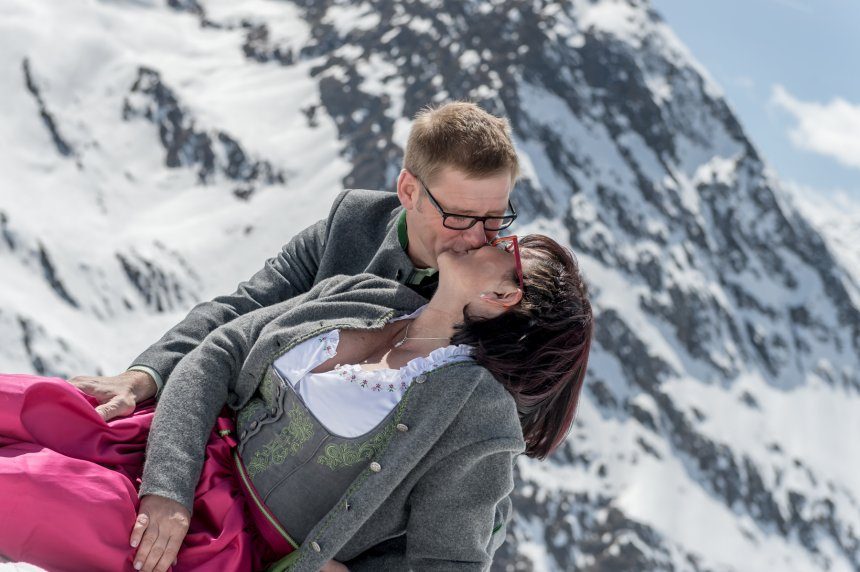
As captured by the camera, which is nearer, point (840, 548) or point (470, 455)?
point (470, 455)

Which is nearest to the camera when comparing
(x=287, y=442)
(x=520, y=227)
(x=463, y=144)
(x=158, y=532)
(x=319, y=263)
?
(x=158, y=532)

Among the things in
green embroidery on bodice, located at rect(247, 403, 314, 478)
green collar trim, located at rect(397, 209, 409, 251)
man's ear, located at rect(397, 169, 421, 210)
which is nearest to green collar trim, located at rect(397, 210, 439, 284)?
green collar trim, located at rect(397, 209, 409, 251)

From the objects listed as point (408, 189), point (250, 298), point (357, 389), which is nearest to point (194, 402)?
point (357, 389)

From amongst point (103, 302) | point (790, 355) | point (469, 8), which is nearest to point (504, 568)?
point (103, 302)

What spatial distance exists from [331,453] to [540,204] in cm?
16545

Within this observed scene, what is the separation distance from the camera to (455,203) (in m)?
4.80

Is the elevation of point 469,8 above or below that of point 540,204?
above

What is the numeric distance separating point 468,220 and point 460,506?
1.53 m

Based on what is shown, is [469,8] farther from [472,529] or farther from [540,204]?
[472,529]

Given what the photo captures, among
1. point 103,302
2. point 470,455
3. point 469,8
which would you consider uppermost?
point 470,455

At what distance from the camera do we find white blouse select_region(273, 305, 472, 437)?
4.42 m

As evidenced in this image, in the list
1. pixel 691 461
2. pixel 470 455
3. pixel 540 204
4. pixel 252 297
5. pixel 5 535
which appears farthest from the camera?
pixel 540 204

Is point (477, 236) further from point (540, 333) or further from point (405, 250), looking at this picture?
point (540, 333)

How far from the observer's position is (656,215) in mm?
186250
